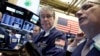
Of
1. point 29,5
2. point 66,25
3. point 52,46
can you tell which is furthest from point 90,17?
point 66,25

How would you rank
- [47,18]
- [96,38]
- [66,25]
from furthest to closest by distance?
[66,25] < [47,18] < [96,38]

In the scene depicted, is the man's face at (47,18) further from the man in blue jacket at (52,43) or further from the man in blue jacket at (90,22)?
the man in blue jacket at (90,22)

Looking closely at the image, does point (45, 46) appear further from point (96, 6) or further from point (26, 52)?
point (26, 52)

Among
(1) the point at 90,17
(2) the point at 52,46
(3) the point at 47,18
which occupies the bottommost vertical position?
(2) the point at 52,46

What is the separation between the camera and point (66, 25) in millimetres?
5395

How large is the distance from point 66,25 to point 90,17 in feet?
14.2

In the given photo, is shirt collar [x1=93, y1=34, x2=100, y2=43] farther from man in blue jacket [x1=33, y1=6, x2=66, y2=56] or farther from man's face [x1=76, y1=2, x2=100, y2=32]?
man in blue jacket [x1=33, y1=6, x2=66, y2=56]

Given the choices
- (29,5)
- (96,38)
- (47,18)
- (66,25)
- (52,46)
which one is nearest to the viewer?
(96,38)

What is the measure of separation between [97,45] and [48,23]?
1.05 metres

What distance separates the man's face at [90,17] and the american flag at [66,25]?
413 centimetres

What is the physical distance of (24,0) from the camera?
4027 mm

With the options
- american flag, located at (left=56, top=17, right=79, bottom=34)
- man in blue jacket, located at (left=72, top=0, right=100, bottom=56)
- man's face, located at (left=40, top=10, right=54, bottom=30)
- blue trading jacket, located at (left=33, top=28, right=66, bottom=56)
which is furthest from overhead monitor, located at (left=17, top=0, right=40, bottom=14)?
man in blue jacket, located at (left=72, top=0, right=100, bottom=56)

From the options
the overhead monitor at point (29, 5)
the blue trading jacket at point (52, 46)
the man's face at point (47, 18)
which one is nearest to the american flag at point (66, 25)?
the overhead monitor at point (29, 5)

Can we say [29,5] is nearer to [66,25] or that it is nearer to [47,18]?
[66,25]
